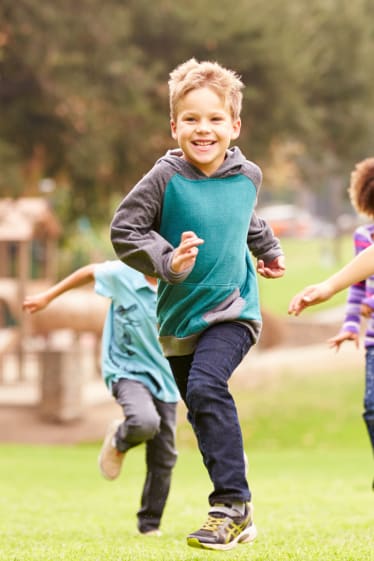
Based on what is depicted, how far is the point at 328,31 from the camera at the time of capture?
83.9 feet

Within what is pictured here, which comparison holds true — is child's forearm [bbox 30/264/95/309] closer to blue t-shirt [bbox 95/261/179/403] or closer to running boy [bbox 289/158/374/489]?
blue t-shirt [bbox 95/261/179/403]

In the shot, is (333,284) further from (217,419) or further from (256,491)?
(256,491)

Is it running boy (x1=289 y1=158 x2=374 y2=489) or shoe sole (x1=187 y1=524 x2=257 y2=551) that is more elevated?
running boy (x1=289 y1=158 x2=374 y2=489)

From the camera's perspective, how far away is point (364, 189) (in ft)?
21.9

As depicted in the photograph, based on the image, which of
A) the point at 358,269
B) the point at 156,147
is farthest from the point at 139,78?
the point at 358,269

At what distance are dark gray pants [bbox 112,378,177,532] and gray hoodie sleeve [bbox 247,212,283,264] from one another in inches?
67.6

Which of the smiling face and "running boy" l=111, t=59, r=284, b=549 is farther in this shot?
the smiling face

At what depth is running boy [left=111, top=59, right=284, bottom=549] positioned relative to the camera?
448cm

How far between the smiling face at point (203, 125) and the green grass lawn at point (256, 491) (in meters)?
1.63

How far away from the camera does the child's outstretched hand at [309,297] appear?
14.3 feet

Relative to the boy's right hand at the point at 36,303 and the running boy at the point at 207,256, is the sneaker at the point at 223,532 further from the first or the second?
the boy's right hand at the point at 36,303

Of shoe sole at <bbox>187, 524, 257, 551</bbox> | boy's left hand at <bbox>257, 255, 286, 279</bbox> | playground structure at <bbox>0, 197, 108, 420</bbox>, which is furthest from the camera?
playground structure at <bbox>0, 197, 108, 420</bbox>

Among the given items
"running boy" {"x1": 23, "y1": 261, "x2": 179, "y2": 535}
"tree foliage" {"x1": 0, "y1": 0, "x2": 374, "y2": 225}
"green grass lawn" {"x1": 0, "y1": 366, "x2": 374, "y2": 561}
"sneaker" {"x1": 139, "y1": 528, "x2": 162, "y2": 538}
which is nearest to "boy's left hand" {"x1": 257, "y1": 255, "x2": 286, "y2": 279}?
"green grass lawn" {"x1": 0, "y1": 366, "x2": 374, "y2": 561}

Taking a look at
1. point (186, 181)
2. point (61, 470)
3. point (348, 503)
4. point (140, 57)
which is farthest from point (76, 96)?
point (186, 181)
